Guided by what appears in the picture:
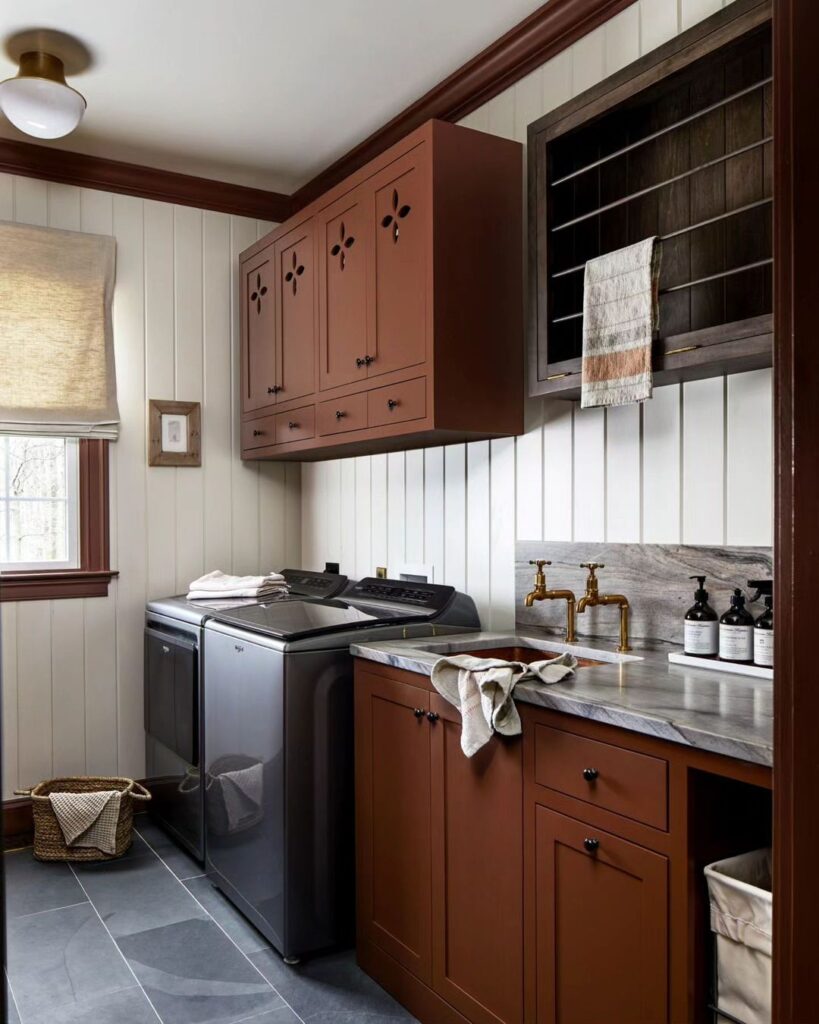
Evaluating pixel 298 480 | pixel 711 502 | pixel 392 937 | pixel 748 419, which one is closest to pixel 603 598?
pixel 711 502

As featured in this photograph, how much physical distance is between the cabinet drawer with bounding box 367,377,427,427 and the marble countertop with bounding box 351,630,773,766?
2.33 feet

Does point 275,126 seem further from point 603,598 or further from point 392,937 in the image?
point 392,937

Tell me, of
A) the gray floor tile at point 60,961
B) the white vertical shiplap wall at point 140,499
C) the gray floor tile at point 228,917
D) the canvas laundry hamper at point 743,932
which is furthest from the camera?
the white vertical shiplap wall at point 140,499

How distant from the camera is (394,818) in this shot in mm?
2287

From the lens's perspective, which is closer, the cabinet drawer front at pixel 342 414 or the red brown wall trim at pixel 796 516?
the red brown wall trim at pixel 796 516

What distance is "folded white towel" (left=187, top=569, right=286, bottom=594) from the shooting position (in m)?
3.43

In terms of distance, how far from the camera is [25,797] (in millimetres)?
3490

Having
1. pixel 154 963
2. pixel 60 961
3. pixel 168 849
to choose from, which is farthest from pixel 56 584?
pixel 154 963

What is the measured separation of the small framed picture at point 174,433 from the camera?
12.5ft

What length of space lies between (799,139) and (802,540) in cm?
36

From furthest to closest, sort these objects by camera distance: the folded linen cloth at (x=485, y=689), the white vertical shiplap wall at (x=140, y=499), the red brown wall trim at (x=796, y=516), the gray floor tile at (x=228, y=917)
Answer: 1. the white vertical shiplap wall at (x=140, y=499)
2. the gray floor tile at (x=228, y=917)
3. the folded linen cloth at (x=485, y=689)
4. the red brown wall trim at (x=796, y=516)

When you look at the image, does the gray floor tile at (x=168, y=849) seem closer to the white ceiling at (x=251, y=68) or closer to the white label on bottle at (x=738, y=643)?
the white label on bottle at (x=738, y=643)

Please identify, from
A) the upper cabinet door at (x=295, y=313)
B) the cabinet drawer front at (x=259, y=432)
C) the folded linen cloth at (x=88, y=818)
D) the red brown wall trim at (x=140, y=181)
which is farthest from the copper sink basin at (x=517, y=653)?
the red brown wall trim at (x=140, y=181)

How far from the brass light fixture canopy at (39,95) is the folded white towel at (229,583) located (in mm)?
1761
